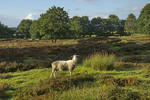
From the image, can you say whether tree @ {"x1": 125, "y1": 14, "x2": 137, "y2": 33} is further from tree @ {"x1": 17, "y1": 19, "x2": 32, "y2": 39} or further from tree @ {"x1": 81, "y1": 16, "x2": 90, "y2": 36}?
tree @ {"x1": 17, "y1": 19, "x2": 32, "y2": 39}

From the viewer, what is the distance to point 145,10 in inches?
2080

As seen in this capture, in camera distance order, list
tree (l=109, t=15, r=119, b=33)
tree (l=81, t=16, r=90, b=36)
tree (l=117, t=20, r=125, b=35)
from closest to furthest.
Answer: tree (l=117, t=20, r=125, b=35), tree (l=81, t=16, r=90, b=36), tree (l=109, t=15, r=119, b=33)

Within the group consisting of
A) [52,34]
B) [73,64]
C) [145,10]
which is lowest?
[73,64]

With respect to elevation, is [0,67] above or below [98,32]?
below

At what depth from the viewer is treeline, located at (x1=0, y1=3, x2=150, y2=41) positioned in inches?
1137

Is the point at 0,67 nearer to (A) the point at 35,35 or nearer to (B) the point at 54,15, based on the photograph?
(B) the point at 54,15

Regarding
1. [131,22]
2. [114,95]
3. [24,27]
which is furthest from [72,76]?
[24,27]

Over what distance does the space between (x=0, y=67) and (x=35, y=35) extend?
5434 centimetres

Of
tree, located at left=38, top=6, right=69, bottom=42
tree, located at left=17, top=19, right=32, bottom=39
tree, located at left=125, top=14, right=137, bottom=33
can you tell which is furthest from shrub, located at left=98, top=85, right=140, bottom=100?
tree, located at left=17, top=19, right=32, bottom=39

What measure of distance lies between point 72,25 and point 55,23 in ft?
123

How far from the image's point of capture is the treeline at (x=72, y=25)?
28.9 m

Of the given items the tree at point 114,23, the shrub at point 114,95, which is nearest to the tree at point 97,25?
the tree at point 114,23

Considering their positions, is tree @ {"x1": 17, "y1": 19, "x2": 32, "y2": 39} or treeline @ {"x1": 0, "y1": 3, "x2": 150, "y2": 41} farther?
tree @ {"x1": 17, "y1": 19, "x2": 32, "y2": 39}

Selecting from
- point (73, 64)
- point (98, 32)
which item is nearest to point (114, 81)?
point (73, 64)
